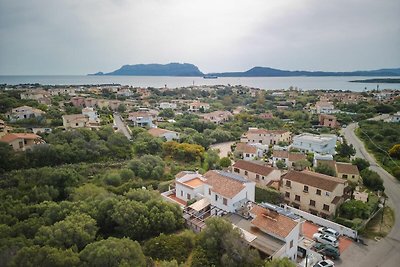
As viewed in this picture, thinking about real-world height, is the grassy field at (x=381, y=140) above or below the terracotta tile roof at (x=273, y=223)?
below

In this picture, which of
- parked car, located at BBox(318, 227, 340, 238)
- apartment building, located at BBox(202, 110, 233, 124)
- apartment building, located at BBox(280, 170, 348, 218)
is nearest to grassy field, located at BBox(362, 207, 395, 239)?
parked car, located at BBox(318, 227, 340, 238)

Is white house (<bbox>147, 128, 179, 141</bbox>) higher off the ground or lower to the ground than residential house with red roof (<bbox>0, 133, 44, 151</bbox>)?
lower

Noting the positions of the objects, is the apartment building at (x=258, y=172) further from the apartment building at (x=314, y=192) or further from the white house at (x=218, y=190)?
the white house at (x=218, y=190)

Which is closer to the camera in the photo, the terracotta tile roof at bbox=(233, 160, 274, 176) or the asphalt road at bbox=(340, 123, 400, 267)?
the asphalt road at bbox=(340, 123, 400, 267)

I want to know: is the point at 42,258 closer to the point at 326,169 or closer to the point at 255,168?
the point at 255,168

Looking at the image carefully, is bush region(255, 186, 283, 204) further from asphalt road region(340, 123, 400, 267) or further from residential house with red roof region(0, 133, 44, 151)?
residential house with red roof region(0, 133, 44, 151)

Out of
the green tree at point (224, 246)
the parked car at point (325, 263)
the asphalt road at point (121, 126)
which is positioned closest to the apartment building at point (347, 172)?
the parked car at point (325, 263)

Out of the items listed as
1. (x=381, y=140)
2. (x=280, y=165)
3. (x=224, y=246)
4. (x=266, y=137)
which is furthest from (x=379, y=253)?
(x=381, y=140)
